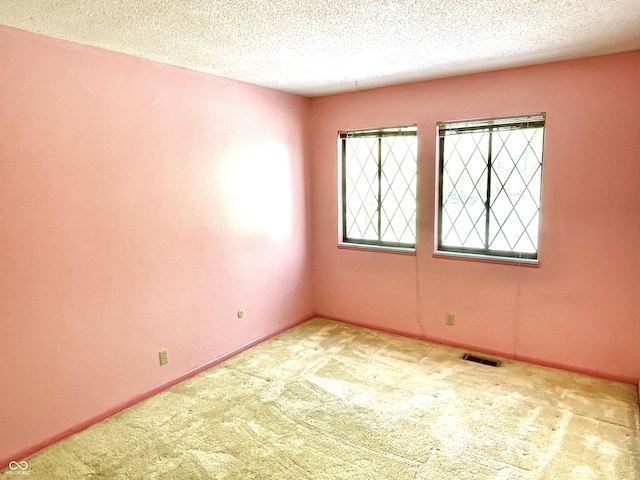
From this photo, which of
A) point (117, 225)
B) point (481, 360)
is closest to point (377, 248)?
point (481, 360)

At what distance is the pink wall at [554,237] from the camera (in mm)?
2846

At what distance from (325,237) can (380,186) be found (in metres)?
0.81

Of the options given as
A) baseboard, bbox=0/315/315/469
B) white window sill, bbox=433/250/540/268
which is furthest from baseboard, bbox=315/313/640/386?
baseboard, bbox=0/315/315/469

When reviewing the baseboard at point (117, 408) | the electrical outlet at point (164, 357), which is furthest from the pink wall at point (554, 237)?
the electrical outlet at point (164, 357)

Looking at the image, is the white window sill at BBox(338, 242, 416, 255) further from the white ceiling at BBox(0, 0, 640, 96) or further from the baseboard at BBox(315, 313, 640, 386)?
the white ceiling at BBox(0, 0, 640, 96)

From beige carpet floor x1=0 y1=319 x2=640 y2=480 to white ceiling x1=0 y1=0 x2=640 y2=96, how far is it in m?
2.28

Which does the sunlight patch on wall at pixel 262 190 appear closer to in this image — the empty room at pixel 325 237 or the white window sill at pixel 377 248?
the empty room at pixel 325 237

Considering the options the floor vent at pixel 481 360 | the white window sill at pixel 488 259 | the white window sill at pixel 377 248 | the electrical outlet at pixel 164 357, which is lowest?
the floor vent at pixel 481 360

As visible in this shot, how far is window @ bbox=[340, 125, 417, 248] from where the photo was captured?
3.80m

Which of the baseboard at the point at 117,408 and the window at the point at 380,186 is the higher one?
the window at the point at 380,186

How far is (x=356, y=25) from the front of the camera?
7.18ft

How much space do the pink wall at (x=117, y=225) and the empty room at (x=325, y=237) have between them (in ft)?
0.05

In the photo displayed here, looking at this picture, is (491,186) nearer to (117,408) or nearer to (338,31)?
(338,31)

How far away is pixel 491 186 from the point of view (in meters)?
3.38
